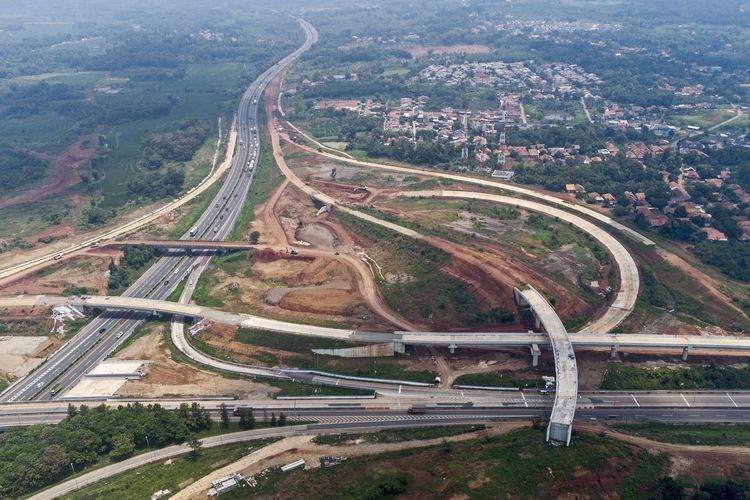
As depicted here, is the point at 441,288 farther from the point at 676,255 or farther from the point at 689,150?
the point at 689,150

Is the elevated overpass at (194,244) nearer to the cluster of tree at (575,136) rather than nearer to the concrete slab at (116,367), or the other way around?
the concrete slab at (116,367)

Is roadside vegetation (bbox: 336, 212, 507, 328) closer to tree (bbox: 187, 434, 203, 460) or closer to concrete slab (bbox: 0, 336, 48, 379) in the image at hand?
tree (bbox: 187, 434, 203, 460)

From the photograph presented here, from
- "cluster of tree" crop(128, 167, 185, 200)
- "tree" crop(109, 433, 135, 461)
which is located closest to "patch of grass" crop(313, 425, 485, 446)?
"tree" crop(109, 433, 135, 461)

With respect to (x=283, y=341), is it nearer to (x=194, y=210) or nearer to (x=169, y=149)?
(x=194, y=210)

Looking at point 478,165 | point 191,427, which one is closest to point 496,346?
point 191,427

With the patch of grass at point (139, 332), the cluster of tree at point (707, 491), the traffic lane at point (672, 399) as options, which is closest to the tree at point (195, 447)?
the patch of grass at point (139, 332)
